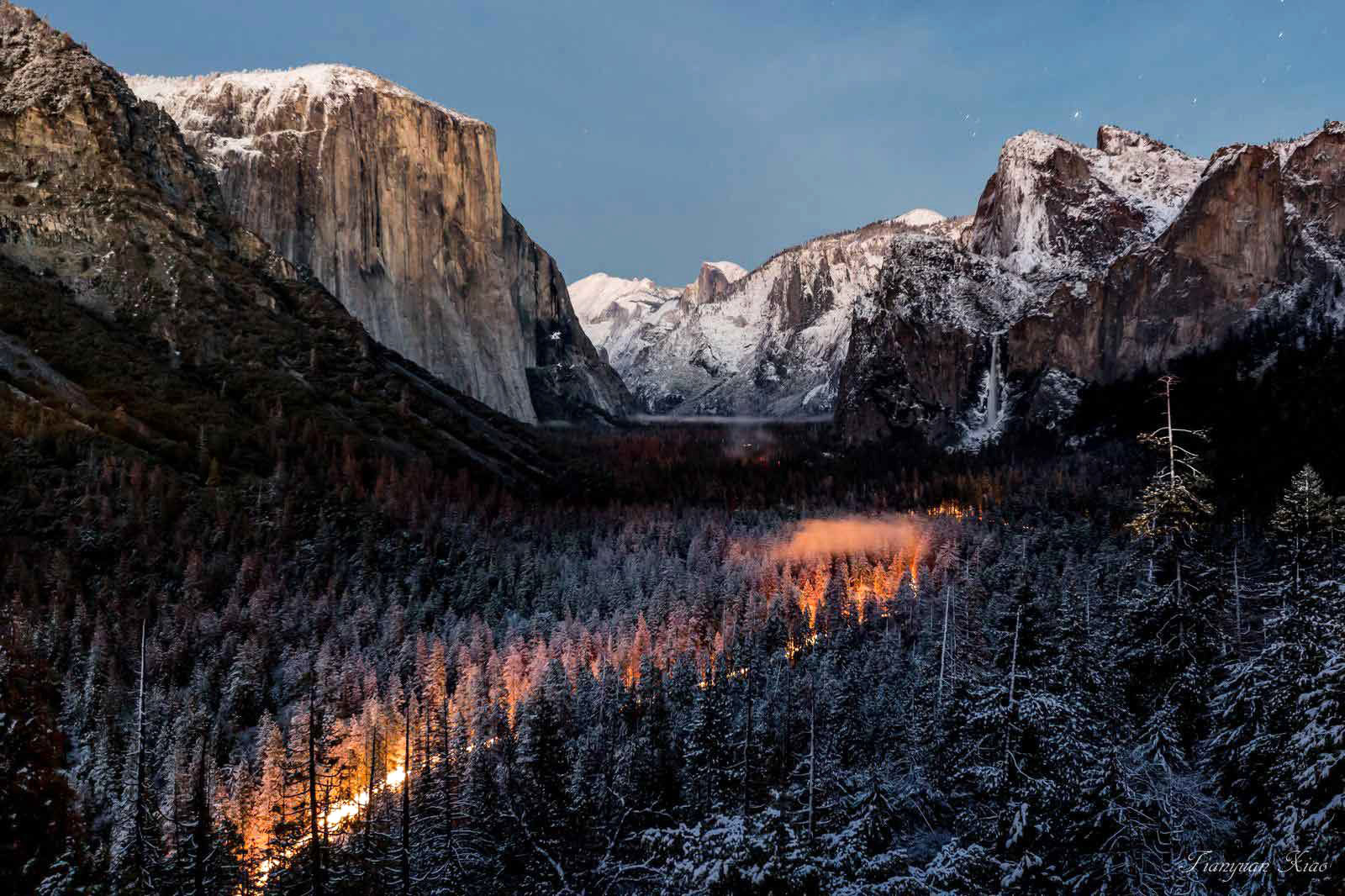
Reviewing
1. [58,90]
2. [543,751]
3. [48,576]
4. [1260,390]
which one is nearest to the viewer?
[543,751]

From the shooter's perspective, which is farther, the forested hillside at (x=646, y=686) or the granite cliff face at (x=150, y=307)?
the granite cliff face at (x=150, y=307)

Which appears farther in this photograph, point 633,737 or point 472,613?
point 472,613

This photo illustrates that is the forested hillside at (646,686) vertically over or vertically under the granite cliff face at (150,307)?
under

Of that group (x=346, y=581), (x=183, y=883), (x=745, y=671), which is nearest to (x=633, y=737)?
(x=745, y=671)

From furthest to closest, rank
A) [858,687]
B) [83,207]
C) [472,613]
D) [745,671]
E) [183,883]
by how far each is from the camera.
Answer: [83,207] → [472,613] → [745,671] → [858,687] → [183,883]

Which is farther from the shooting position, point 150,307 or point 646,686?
point 150,307

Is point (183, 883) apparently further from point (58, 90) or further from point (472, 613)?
point (58, 90)

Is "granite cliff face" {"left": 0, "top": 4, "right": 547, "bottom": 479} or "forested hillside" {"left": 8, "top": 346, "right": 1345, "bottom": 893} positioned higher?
"granite cliff face" {"left": 0, "top": 4, "right": 547, "bottom": 479}

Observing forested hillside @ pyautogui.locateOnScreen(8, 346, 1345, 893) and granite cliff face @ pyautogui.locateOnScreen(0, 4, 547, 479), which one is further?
granite cliff face @ pyautogui.locateOnScreen(0, 4, 547, 479)
